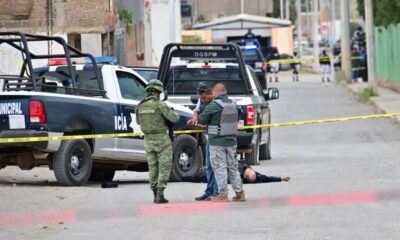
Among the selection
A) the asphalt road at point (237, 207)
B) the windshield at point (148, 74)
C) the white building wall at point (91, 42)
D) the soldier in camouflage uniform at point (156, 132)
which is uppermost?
the white building wall at point (91, 42)

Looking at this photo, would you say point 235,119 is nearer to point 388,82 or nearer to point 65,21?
point 65,21

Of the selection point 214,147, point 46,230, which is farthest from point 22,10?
point 46,230

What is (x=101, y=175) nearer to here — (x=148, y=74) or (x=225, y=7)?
(x=148, y=74)

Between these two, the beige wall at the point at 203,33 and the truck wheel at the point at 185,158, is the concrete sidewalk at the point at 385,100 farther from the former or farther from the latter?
the beige wall at the point at 203,33

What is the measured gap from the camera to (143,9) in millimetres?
43594

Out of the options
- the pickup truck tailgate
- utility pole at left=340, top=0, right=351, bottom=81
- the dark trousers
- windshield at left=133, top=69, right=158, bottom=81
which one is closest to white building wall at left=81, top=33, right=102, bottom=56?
windshield at left=133, top=69, right=158, bottom=81

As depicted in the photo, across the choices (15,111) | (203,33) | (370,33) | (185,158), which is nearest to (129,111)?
(185,158)

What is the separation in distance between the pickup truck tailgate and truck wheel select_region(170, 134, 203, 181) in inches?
112

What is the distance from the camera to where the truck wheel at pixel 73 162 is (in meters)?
16.0

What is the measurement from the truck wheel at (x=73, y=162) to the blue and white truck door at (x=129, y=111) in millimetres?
772

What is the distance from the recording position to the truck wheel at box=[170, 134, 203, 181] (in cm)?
1750

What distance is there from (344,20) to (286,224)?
137 ft

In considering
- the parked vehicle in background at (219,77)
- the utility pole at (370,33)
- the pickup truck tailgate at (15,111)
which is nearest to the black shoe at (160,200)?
the pickup truck tailgate at (15,111)

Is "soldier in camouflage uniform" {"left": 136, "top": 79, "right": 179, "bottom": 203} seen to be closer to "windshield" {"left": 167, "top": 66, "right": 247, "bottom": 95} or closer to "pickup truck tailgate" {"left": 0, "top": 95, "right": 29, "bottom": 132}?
"pickup truck tailgate" {"left": 0, "top": 95, "right": 29, "bottom": 132}
